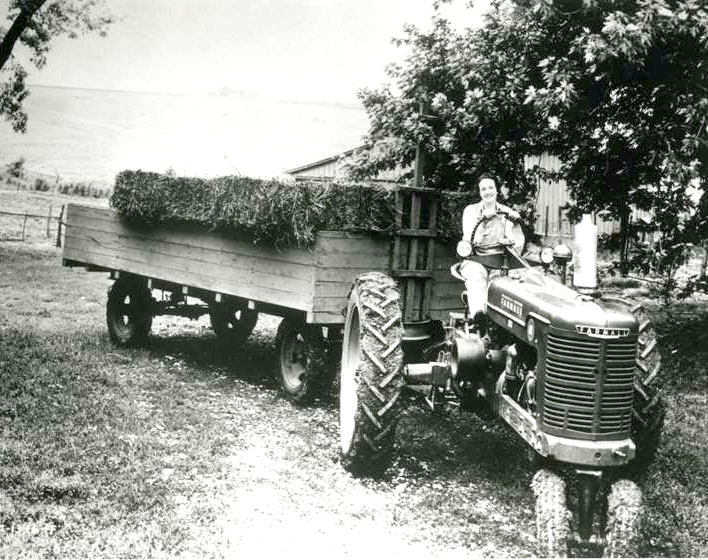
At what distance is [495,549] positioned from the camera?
423cm

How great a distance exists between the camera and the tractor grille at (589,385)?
3777mm

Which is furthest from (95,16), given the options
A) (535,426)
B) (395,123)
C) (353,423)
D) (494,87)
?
(535,426)

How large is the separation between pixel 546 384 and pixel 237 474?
8.03 feet

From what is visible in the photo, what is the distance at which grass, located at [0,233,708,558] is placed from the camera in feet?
13.7

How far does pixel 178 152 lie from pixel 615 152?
16.2m

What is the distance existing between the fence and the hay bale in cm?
1256

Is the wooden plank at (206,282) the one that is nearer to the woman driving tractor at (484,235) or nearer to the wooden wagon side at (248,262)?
the wooden wagon side at (248,262)

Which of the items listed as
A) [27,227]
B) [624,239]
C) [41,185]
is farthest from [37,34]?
[624,239]

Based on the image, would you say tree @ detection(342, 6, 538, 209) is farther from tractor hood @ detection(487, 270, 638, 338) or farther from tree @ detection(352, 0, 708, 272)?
tractor hood @ detection(487, 270, 638, 338)

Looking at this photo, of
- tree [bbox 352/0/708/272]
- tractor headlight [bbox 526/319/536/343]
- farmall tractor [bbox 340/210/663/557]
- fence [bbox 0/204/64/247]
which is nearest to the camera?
farmall tractor [bbox 340/210/663/557]

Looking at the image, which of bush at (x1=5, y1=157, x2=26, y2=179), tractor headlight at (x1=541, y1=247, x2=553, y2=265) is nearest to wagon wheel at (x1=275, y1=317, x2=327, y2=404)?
tractor headlight at (x1=541, y1=247, x2=553, y2=265)

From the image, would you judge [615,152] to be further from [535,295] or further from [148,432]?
[148,432]

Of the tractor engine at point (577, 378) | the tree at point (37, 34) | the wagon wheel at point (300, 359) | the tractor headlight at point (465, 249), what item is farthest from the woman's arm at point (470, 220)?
the tree at point (37, 34)

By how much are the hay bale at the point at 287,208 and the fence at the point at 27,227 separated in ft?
41.2
